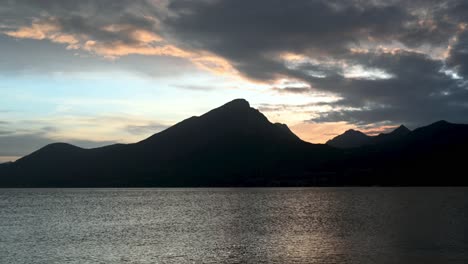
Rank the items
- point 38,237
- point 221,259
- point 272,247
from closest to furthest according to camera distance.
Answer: point 221,259, point 272,247, point 38,237

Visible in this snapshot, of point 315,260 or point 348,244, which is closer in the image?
point 315,260

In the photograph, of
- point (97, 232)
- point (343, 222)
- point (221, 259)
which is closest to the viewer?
point (221, 259)

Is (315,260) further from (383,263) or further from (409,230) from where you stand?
(409,230)

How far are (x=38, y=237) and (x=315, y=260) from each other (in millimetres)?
56034

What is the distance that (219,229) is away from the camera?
98.7 meters

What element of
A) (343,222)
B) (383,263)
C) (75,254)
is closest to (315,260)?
(383,263)

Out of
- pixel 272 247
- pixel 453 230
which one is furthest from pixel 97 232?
pixel 453 230

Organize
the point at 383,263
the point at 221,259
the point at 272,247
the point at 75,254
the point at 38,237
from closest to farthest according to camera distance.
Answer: the point at 383,263 → the point at 221,259 → the point at 75,254 → the point at 272,247 → the point at 38,237

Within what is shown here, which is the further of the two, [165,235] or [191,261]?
[165,235]

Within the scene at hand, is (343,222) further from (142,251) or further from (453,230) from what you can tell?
(142,251)

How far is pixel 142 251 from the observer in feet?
224

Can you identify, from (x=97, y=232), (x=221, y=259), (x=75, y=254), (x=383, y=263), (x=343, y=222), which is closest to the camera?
(x=383, y=263)

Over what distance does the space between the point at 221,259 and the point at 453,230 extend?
51396 millimetres

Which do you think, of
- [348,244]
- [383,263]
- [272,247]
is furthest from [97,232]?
[383,263]
